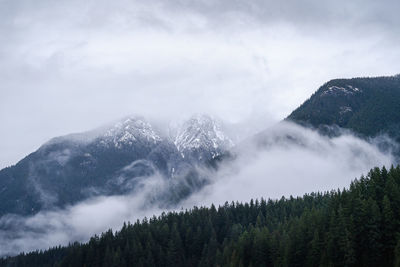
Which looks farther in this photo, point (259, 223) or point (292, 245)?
point (259, 223)

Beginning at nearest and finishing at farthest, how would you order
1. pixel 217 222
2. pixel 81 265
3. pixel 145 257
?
pixel 145 257
pixel 81 265
pixel 217 222

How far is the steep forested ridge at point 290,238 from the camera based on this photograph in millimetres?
89500

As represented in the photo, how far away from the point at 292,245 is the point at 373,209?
2360 cm

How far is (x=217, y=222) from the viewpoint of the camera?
196 m

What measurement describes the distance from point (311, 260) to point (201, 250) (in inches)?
3224

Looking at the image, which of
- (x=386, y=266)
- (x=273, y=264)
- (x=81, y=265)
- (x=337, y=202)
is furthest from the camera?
(x=81, y=265)

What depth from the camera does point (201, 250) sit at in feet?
569

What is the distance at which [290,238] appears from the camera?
360ft

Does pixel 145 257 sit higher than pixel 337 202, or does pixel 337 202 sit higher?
pixel 337 202

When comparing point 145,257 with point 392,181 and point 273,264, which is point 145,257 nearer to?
point 273,264

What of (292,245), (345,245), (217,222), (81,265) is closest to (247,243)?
(292,245)

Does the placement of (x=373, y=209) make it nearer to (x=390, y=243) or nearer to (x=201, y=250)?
(x=390, y=243)

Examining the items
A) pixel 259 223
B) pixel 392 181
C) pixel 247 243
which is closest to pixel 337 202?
pixel 392 181

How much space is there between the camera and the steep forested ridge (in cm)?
8950
